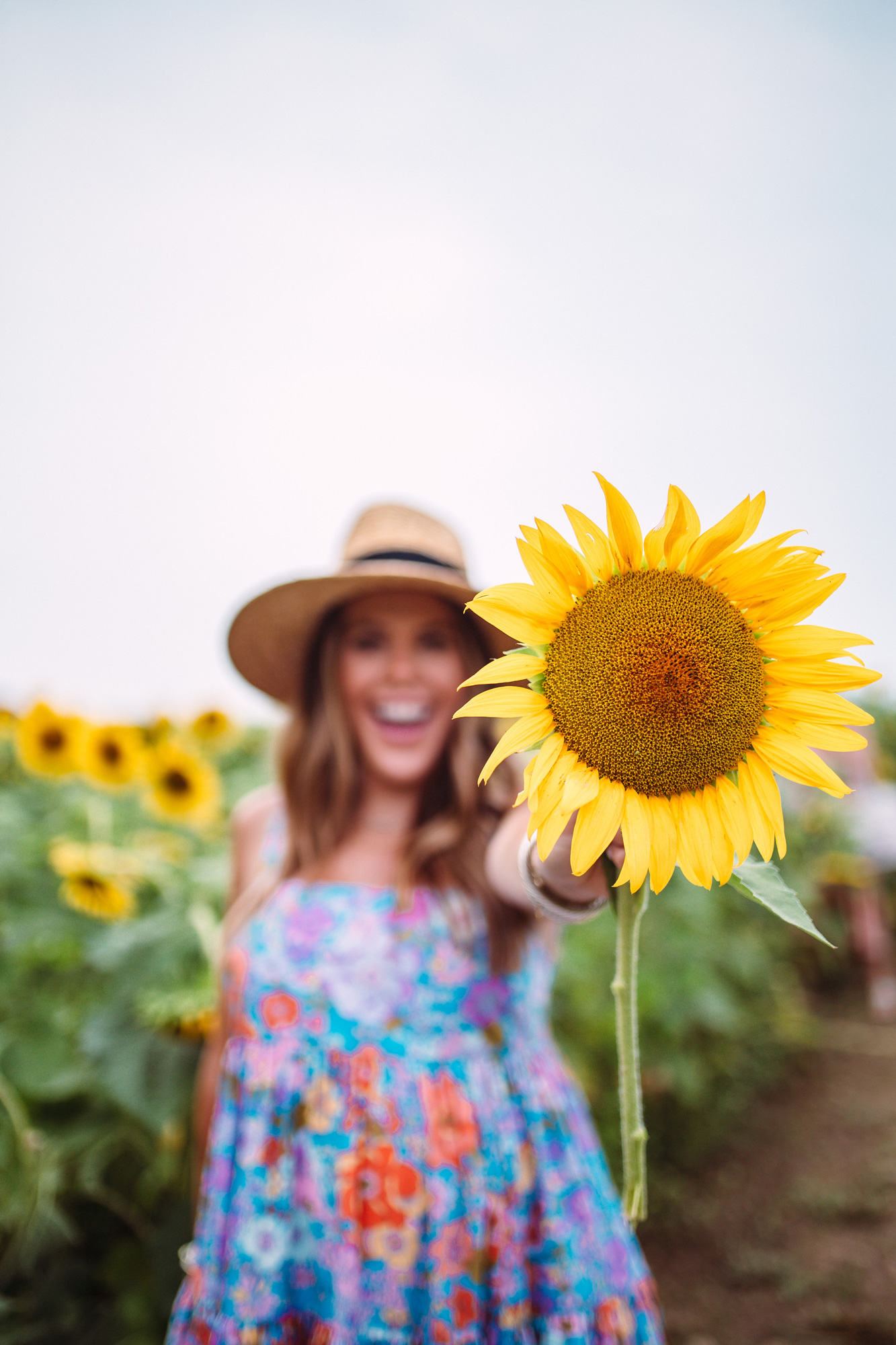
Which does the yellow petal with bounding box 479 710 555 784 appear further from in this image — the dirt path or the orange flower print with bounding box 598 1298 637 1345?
the dirt path

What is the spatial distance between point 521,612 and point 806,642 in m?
0.22

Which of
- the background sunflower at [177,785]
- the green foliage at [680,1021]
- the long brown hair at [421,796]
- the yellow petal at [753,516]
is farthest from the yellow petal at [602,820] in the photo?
the background sunflower at [177,785]

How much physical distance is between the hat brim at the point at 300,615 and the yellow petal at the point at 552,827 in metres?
0.73

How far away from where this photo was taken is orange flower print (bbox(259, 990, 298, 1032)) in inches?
57.2

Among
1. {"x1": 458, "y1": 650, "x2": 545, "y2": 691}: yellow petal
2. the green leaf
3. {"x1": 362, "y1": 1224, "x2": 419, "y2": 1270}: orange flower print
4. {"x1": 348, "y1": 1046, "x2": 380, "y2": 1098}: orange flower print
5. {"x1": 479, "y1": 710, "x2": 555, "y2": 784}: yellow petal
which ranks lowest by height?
{"x1": 362, "y1": 1224, "x2": 419, "y2": 1270}: orange flower print

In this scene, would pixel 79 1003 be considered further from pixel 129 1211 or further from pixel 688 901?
pixel 688 901

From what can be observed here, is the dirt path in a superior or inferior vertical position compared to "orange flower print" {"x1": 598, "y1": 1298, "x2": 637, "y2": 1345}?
inferior

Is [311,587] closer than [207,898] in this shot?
Yes

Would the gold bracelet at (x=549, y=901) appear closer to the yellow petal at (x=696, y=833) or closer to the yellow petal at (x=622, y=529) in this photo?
the yellow petal at (x=696, y=833)

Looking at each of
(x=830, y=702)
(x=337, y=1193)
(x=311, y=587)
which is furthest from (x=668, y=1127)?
(x=830, y=702)

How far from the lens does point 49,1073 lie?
68.6 inches

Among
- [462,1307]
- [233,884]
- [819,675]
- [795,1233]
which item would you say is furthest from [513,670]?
[795,1233]

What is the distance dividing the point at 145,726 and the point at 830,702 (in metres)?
2.59

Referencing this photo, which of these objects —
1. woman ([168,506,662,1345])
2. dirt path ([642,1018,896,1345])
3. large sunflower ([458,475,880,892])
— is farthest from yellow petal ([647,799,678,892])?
dirt path ([642,1018,896,1345])
